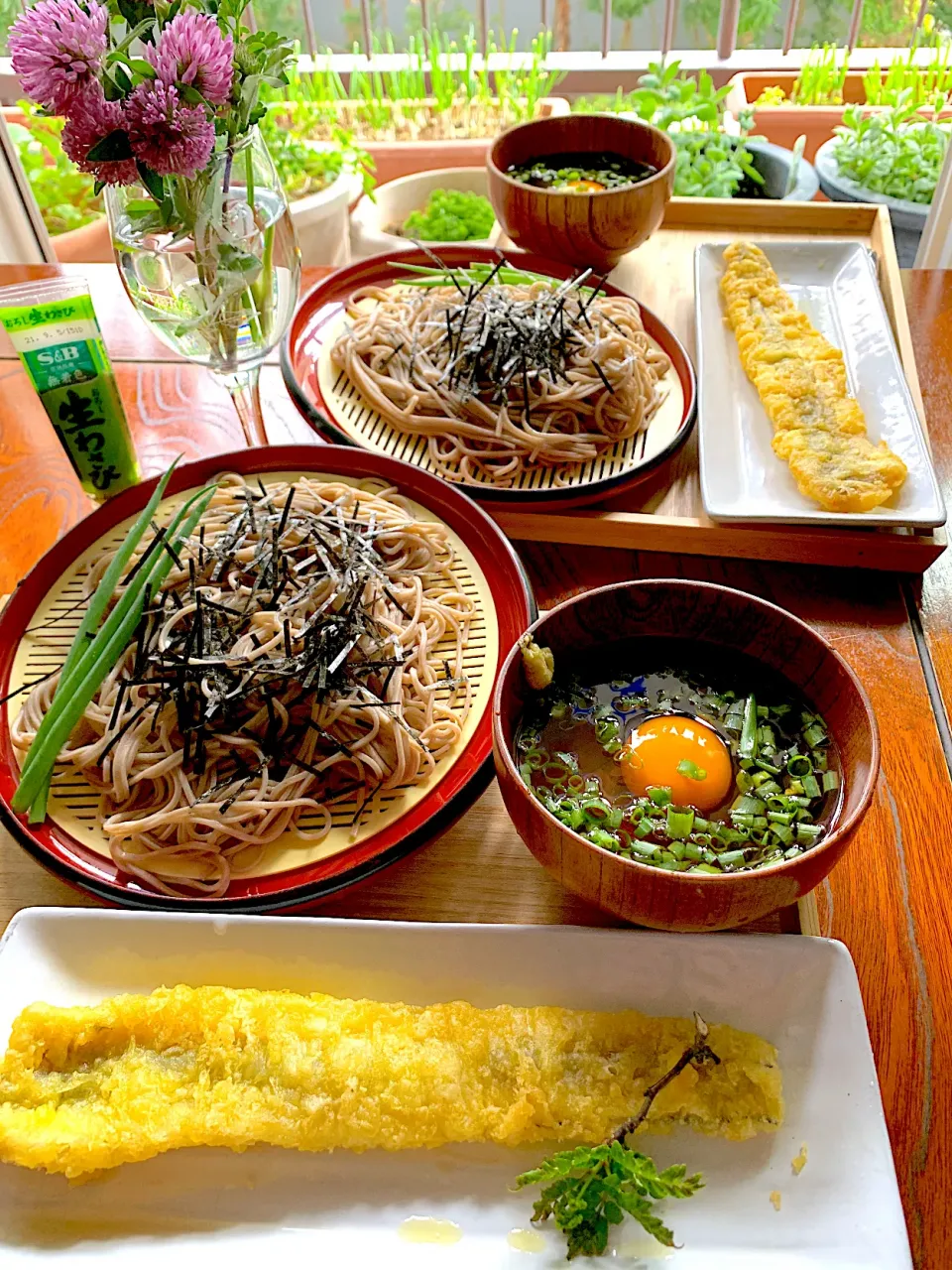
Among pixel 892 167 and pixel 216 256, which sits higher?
pixel 216 256

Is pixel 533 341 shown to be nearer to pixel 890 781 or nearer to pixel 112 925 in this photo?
pixel 890 781

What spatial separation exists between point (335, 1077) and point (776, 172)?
4.02m

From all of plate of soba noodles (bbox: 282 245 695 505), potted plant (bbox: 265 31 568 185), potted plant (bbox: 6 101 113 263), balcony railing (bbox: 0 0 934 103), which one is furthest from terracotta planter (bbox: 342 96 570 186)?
plate of soba noodles (bbox: 282 245 695 505)

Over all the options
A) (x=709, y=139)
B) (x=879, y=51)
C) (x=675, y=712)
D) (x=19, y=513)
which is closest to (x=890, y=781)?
(x=675, y=712)

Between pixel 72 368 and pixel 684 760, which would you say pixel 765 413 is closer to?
→ pixel 684 760

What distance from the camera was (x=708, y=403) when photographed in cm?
210

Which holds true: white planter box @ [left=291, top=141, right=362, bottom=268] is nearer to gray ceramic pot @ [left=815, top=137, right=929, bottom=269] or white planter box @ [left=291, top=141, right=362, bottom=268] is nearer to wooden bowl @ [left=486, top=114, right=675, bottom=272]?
wooden bowl @ [left=486, top=114, right=675, bottom=272]

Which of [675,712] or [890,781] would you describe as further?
[890,781]

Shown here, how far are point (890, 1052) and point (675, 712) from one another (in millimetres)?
544

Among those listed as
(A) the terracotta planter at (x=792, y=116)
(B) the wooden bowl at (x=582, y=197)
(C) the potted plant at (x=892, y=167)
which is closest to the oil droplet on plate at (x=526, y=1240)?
(B) the wooden bowl at (x=582, y=197)

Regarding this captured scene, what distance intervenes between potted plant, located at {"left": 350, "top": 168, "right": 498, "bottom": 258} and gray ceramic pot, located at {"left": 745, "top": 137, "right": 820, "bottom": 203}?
1160 mm

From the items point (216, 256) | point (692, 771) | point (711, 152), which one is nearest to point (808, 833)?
point (692, 771)

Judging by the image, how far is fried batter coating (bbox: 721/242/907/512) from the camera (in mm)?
1848

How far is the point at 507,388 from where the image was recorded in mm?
2068
